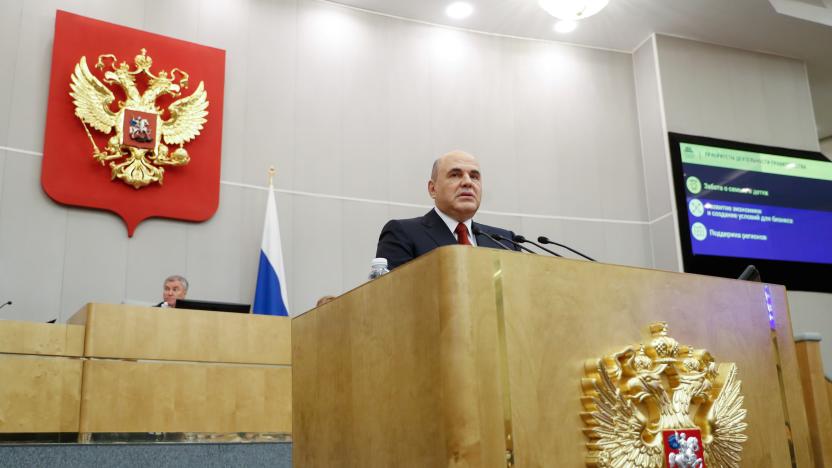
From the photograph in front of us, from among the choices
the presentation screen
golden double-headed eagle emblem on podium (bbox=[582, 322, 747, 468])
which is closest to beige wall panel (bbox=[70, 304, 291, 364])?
golden double-headed eagle emblem on podium (bbox=[582, 322, 747, 468])

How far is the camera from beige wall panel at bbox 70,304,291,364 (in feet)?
14.5

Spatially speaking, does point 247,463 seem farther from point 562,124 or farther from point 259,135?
point 562,124

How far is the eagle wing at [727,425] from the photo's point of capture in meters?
1.58

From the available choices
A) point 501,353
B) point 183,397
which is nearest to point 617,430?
point 501,353

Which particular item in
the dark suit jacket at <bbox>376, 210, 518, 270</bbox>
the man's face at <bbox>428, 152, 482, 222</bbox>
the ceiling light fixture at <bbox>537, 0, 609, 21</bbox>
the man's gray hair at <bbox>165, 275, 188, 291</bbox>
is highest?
the ceiling light fixture at <bbox>537, 0, 609, 21</bbox>

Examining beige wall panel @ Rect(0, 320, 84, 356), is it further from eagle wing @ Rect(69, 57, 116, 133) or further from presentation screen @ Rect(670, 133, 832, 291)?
presentation screen @ Rect(670, 133, 832, 291)

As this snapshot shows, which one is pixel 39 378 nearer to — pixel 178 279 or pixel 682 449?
pixel 178 279

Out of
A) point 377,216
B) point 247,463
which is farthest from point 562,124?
point 247,463

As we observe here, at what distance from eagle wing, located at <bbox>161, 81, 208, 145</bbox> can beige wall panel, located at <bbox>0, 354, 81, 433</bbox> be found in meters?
→ 2.33

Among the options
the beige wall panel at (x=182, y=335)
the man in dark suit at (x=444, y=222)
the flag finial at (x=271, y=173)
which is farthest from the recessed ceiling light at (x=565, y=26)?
the man in dark suit at (x=444, y=222)

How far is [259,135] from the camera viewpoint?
21.3 ft

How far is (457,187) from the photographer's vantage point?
115 inches

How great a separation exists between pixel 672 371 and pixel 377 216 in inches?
208

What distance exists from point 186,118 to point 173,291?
1.43m
